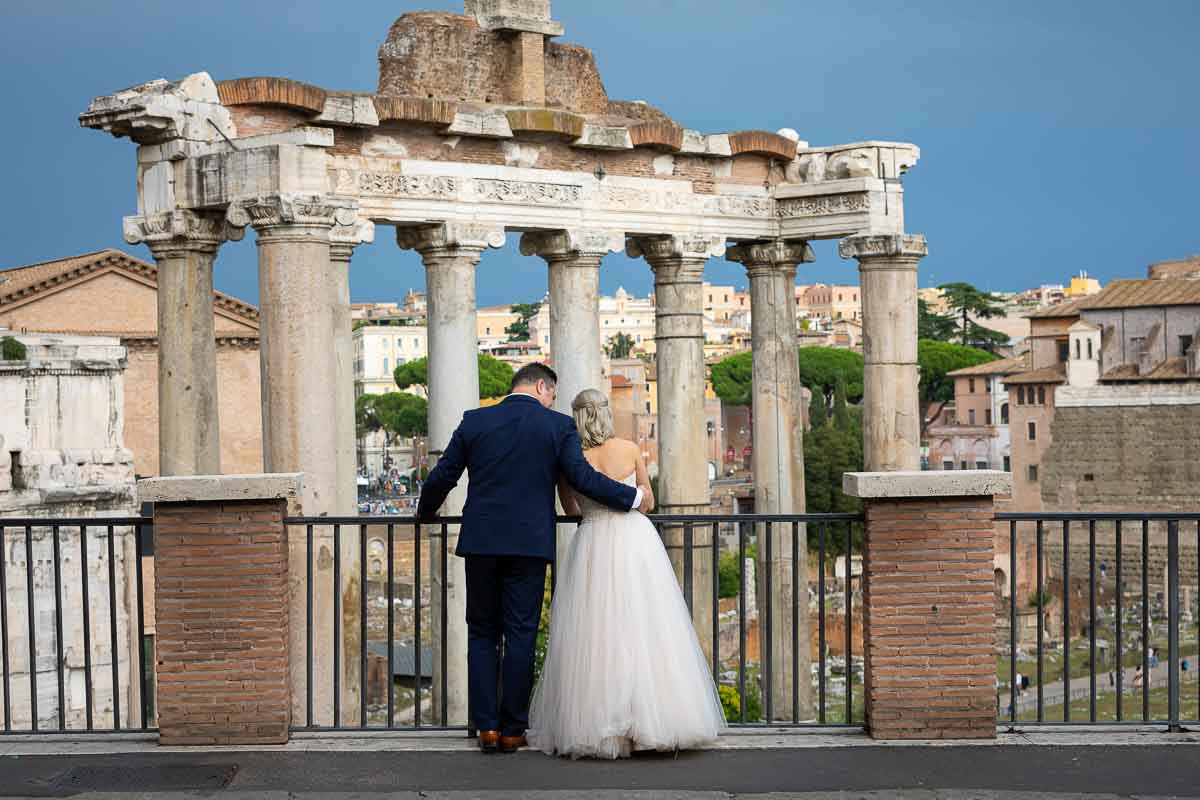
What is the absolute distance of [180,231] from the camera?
1377 cm

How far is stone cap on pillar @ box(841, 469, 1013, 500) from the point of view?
311 inches

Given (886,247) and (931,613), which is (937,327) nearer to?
(886,247)

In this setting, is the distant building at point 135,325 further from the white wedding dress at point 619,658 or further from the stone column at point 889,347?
the white wedding dress at point 619,658

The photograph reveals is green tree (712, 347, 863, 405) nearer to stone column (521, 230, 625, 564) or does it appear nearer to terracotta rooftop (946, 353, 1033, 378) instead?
terracotta rooftop (946, 353, 1033, 378)

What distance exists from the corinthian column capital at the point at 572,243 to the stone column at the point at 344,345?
5.44 ft

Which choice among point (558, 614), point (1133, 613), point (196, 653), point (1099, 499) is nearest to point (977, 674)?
point (558, 614)

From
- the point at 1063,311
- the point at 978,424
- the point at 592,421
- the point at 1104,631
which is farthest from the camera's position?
the point at 978,424

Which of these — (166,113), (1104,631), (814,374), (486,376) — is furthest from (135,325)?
(814,374)

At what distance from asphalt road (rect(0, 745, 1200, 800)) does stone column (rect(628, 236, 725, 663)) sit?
8.63 metres

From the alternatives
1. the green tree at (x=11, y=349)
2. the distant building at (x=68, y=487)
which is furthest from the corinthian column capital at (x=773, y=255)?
the green tree at (x=11, y=349)

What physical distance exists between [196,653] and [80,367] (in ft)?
79.1

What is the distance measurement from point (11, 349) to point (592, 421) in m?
26.9

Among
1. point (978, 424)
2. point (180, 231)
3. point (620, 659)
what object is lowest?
point (978, 424)

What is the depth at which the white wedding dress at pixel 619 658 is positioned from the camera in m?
7.77
